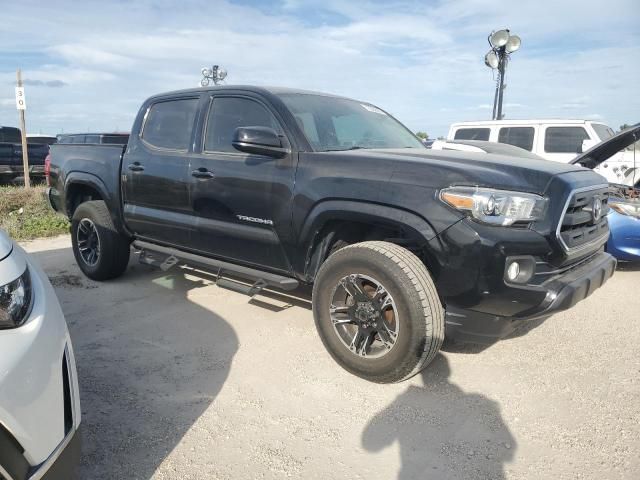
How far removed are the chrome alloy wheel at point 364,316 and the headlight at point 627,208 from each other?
157 inches

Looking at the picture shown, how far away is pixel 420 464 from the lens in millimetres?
2438

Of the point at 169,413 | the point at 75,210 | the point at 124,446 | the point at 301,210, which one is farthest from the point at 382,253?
the point at 75,210

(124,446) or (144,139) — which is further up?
(144,139)

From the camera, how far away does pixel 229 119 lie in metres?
4.02

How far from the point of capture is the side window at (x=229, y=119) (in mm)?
3846

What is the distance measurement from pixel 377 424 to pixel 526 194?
4.88 ft

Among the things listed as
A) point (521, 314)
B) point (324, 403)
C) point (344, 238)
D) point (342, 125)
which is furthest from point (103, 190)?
point (521, 314)

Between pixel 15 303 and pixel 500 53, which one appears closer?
pixel 15 303

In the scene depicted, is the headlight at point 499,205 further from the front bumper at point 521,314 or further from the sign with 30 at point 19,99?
the sign with 30 at point 19,99

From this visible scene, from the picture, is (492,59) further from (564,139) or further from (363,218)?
(363,218)

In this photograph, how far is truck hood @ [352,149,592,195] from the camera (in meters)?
2.82

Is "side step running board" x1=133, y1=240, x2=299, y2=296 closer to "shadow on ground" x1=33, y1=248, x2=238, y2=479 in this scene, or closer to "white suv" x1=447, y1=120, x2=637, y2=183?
"shadow on ground" x1=33, y1=248, x2=238, y2=479

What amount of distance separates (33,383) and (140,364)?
5.75ft

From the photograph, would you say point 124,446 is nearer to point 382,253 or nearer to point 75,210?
point 382,253
